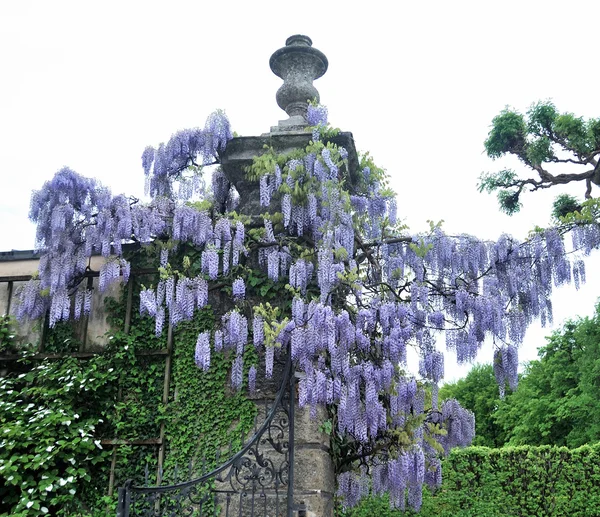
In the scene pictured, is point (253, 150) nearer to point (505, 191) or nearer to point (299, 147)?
point (299, 147)

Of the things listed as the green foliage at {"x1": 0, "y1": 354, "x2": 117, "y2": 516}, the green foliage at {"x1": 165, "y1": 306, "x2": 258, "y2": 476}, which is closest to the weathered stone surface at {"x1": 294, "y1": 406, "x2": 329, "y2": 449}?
the green foliage at {"x1": 165, "y1": 306, "x2": 258, "y2": 476}

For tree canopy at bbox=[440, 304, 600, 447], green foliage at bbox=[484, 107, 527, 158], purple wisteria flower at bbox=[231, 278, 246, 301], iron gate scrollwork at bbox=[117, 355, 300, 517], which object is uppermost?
green foliage at bbox=[484, 107, 527, 158]

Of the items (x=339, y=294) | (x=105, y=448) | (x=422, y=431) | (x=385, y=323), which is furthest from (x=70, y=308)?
(x=422, y=431)

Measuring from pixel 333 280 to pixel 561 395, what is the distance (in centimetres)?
1493

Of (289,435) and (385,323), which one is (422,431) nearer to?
(385,323)

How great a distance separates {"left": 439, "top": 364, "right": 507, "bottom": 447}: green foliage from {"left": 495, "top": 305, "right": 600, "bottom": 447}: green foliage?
726 millimetres

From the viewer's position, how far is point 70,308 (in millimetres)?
5176

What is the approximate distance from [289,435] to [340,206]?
68.3 inches

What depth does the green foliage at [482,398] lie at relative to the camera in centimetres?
2091

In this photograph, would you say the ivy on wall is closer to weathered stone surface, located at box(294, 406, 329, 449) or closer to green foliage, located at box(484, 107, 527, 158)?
weathered stone surface, located at box(294, 406, 329, 449)

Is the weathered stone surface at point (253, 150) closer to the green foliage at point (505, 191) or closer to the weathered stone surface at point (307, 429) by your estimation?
the weathered stone surface at point (307, 429)

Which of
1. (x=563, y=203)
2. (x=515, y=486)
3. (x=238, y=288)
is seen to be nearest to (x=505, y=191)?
(x=563, y=203)

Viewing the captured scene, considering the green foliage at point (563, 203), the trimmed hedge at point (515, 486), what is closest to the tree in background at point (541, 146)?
the green foliage at point (563, 203)

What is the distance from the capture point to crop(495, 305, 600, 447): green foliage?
1491 cm
